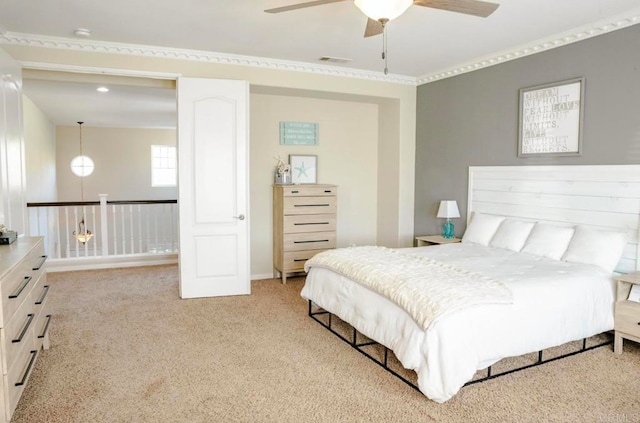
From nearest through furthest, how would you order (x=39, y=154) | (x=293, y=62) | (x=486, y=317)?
1. (x=486, y=317)
2. (x=293, y=62)
3. (x=39, y=154)

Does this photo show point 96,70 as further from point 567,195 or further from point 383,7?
point 567,195

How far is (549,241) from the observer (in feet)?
12.6

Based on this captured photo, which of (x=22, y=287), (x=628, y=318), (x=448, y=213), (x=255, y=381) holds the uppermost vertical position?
(x=448, y=213)

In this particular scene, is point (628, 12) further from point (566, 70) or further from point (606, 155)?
point (606, 155)

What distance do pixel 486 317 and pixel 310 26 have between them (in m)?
2.74

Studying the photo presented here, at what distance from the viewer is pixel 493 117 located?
4734mm

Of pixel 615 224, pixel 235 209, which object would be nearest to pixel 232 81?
pixel 235 209

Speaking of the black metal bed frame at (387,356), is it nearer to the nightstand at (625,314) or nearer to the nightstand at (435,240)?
the nightstand at (625,314)

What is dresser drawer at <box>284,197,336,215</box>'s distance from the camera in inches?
207

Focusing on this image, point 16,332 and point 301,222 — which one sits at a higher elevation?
point 301,222

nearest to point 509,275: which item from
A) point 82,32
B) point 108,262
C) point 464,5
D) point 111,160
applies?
point 464,5

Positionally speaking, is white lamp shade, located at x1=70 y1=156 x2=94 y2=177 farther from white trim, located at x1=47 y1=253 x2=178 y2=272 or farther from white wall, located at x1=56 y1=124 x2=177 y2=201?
white trim, located at x1=47 y1=253 x2=178 y2=272

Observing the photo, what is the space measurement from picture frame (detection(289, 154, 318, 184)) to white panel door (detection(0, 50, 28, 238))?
289 centimetres

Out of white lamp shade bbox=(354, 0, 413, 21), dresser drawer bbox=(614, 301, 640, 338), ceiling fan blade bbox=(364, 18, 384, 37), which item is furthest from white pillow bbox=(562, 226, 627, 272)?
white lamp shade bbox=(354, 0, 413, 21)
